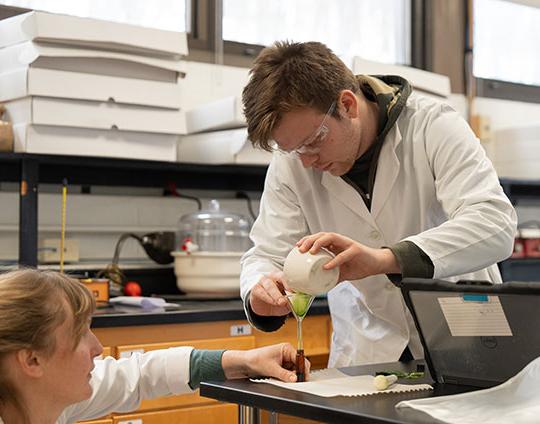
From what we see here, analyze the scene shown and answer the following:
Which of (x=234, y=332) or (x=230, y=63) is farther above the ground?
(x=230, y=63)

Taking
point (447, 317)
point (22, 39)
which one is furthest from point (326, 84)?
point (22, 39)

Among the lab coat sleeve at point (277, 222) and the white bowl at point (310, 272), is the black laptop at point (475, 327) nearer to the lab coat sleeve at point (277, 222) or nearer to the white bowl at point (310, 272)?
the white bowl at point (310, 272)

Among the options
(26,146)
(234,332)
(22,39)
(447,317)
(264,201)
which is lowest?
(234,332)

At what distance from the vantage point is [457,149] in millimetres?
1889

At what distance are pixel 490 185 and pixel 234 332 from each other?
120 cm

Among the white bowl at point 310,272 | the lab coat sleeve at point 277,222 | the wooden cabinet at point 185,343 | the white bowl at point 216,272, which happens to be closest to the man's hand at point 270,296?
the white bowl at point 310,272

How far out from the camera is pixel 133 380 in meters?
1.69

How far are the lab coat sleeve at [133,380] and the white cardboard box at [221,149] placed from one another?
1423 millimetres

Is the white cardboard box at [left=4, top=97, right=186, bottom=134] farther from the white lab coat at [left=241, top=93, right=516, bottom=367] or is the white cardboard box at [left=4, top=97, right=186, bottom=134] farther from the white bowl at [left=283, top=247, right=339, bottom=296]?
the white bowl at [left=283, top=247, right=339, bottom=296]

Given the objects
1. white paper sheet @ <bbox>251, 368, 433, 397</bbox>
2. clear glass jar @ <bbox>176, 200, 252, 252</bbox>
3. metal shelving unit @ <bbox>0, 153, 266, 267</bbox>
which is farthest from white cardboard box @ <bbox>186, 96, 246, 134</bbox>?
white paper sheet @ <bbox>251, 368, 433, 397</bbox>

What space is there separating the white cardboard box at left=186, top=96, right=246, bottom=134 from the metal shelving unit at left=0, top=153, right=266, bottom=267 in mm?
156

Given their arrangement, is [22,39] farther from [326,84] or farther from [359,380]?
[359,380]

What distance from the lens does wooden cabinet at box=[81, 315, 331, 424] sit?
257cm

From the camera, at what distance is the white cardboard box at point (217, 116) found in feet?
10.2
